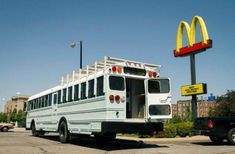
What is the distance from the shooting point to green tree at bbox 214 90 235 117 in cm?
4384

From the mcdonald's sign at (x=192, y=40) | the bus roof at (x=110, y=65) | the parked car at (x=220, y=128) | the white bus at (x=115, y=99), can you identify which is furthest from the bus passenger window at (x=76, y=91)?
the mcdonald's sign at (x=192, y=40)

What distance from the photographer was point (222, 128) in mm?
12883

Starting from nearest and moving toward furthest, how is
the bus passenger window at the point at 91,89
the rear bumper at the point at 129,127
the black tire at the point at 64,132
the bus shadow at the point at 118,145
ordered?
1. the rear bumper at the point at 129,127
2. the bus passenger window at the point at 91,89
3. the bus shadow at the point at 118,145
4. the black tire at the point at 64,132

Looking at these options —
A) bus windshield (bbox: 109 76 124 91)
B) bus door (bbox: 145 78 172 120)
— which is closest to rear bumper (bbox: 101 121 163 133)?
bus door (bbox: 145 78 172 120)

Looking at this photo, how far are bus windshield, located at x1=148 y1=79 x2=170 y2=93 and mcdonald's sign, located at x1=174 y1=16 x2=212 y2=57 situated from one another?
541 inches

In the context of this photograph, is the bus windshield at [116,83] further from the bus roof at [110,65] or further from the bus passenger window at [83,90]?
the bus passenger window at [83,90]

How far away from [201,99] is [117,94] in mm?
158936

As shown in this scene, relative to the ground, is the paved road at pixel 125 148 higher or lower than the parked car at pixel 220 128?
lower

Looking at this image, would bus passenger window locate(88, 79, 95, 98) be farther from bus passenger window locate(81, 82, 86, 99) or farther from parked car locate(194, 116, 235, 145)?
parked car locate(194, 116, 235, 145)

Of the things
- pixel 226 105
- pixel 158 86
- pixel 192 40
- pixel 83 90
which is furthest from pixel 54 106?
pixel 226 105

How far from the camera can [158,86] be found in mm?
11641

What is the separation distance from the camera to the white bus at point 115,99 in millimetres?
10492

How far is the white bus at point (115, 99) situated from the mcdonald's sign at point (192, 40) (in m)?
13.6

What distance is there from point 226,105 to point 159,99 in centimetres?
3682
